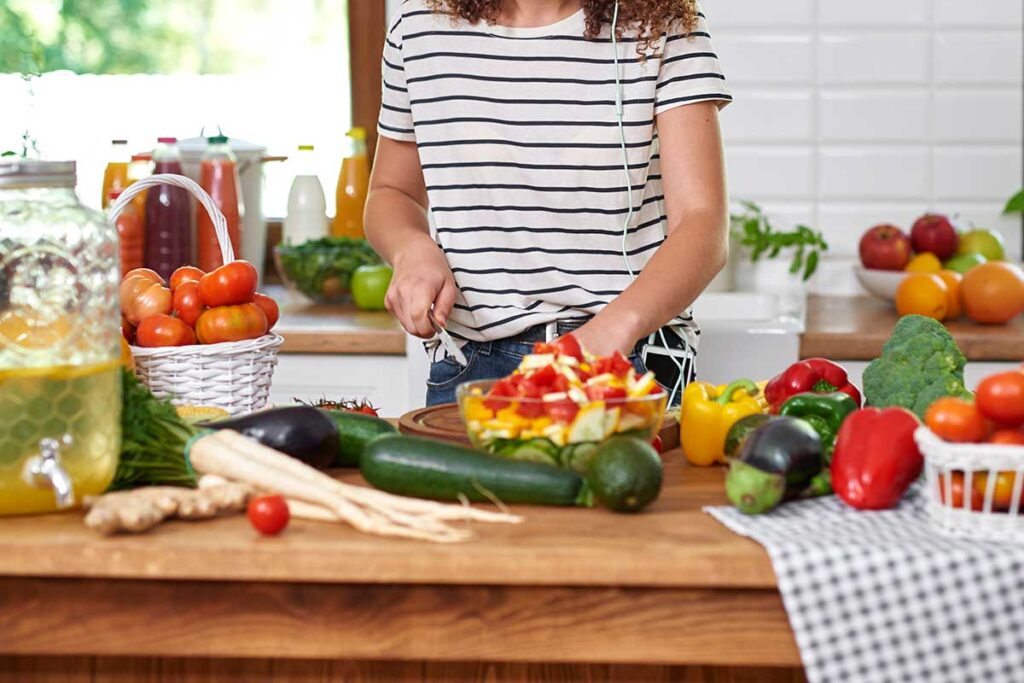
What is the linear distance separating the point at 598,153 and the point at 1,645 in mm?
1098

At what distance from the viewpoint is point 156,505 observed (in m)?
1.25

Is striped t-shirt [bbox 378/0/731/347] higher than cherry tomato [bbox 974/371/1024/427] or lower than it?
higher

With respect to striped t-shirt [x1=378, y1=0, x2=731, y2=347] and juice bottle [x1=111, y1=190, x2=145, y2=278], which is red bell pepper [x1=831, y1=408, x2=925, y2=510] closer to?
striped t-shirt [x1=378, y1=0, x2=731, y2=347]

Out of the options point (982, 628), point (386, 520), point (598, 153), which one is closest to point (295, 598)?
point (386, 520)

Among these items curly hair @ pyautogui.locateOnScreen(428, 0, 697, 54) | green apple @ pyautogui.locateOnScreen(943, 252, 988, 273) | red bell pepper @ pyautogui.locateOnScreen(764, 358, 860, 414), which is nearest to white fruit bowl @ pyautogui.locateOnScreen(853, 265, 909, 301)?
green apple @ pyautogui.locateOnScreen(943, 252, 988, 273)

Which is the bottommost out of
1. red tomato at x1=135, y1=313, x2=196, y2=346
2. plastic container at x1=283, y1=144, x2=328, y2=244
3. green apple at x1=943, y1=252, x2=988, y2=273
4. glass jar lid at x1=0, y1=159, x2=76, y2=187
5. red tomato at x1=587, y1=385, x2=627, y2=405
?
red tomato at x1=587, y1=385, x2=627, y2=405

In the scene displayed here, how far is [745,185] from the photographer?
10.9 feet

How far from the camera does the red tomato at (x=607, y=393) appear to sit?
4.43 ft

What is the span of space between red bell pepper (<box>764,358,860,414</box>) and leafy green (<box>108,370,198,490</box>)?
72cm

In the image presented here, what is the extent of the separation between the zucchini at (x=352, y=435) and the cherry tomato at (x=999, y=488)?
64cm

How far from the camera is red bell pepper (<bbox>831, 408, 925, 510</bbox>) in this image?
1289 mm

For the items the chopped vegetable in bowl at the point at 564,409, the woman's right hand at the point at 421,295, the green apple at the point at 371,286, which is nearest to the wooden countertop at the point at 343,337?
the green apple at the point at 371,286

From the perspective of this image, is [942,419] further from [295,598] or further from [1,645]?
[1,645]

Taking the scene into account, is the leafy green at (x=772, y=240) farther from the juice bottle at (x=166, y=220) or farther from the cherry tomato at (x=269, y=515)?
the cherry tomato at (x=269, y=515)
